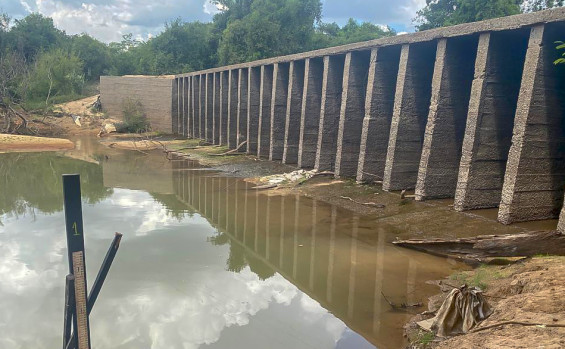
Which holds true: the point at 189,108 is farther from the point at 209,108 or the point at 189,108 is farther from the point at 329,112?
the point at 329,112

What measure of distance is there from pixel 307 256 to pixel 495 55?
23.4ft

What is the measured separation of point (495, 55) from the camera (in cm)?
1178

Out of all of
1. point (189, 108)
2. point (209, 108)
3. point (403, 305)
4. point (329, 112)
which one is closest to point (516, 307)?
point (403, 305)

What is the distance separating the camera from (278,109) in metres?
22.8

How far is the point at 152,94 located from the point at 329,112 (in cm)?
2732

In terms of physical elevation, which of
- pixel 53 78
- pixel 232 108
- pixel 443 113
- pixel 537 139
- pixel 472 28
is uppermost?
pixel 472 28

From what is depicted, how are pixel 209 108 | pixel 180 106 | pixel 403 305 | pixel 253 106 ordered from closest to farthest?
pixel 403 305, pixel 253 106, pixel 209 108, pixel 180 106

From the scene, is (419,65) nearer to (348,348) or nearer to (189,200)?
(189,200)

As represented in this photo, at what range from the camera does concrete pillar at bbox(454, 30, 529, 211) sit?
38.7 ft

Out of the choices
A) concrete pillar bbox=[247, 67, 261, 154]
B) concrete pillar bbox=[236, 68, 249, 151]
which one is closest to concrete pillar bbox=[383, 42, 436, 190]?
concrete pillar bbox=[247, 67, 261, 154]

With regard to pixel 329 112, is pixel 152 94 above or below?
above

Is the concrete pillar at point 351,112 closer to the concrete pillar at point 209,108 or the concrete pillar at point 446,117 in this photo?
the concrete pillar at point 446,117

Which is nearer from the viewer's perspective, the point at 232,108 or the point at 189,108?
the point at 232,108

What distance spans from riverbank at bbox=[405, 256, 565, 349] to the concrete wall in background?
121 feet
